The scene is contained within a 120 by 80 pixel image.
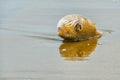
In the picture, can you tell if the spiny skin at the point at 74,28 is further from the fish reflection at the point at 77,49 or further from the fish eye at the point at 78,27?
the fish reflection at the point at 77,49

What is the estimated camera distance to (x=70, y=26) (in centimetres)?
894

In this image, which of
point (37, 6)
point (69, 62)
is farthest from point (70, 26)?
point (37, 6)

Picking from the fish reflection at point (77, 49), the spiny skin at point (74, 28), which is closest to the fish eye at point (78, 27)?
the spiny skin at point (74, 28)

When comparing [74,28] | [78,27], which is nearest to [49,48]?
[74,28]

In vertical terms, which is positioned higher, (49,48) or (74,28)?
(74,28)

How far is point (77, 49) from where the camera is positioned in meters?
8.38

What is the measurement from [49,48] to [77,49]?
0.57m

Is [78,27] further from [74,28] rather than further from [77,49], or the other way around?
[77,49]

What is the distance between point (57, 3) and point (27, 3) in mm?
1116

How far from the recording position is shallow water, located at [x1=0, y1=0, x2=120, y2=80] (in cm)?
687

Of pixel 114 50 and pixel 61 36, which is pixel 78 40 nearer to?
pixel 61 36

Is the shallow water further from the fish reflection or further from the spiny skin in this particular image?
the spiny skin

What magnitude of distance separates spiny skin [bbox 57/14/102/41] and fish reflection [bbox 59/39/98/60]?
14cm

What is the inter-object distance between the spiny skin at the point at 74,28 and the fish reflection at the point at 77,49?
0.45ft
